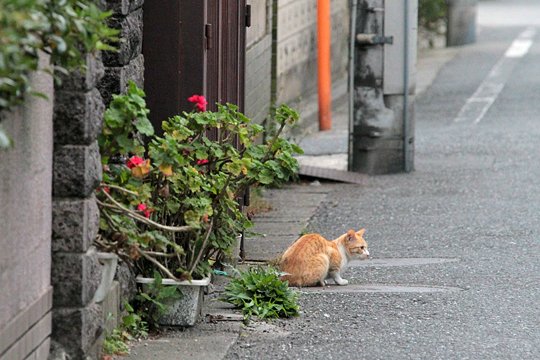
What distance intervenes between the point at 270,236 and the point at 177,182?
317 centimetres

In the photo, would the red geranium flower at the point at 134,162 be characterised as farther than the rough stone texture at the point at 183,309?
No

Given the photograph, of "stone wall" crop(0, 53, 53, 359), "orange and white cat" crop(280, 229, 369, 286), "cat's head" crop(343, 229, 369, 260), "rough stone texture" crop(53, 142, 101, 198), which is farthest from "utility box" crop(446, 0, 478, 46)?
"stone wall" crop(0, 53, 53, 359)

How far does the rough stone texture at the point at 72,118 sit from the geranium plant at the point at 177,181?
48 cm

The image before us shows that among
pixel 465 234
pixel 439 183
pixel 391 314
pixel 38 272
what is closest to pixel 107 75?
pixel 38 272

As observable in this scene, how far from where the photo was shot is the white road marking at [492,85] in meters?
17.9

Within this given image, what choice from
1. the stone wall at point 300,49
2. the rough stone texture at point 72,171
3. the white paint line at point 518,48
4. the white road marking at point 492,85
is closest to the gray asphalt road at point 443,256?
the white road marking at point 492,85

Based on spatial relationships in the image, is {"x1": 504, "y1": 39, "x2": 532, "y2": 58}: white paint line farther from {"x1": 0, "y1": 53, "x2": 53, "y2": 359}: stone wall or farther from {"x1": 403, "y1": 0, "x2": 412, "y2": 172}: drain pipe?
{"x1": 0, "y1": 53, "x2": 53, "y2": 359}: stone wall

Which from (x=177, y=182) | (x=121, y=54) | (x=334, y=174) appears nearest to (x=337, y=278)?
(x=177, y=182)

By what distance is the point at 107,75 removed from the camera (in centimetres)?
704

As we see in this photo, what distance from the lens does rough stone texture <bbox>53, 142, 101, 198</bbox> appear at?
19.4 feet

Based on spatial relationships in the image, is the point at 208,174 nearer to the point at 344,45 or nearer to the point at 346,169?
the point at 346,169

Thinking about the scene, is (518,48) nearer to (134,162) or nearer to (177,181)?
(177,181)

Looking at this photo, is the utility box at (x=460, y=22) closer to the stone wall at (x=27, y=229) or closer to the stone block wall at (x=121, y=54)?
the stone block wall at (x=121, y=54)

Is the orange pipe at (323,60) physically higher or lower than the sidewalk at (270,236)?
higher
